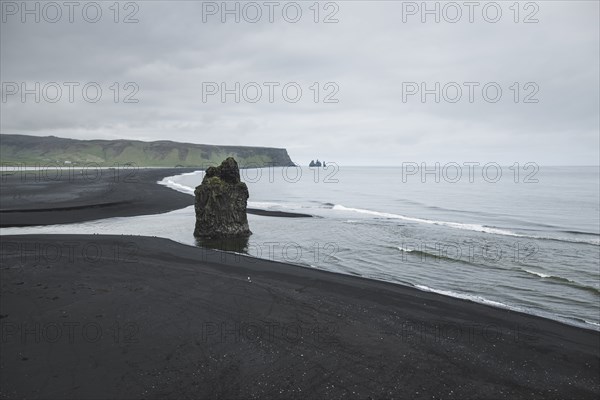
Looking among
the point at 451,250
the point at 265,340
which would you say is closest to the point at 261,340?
the point at 265,340

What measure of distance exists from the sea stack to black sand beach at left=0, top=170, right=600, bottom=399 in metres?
10.8

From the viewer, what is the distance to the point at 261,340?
401 inches

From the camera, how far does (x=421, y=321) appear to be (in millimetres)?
12102

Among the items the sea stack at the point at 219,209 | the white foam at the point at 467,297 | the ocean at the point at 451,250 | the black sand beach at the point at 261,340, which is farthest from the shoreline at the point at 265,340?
the sea stack at the point at 219,209

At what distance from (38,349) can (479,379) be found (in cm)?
1102

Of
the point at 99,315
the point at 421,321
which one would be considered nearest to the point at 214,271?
the point at 99,315

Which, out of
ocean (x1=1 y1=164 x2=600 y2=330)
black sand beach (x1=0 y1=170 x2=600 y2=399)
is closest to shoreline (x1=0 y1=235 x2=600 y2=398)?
black sand beach (x1=0 y1=170 x2=600 y2=399)

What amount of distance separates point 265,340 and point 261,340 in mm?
113

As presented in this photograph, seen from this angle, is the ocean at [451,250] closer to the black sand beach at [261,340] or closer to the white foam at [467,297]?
the white foam at [467,297]

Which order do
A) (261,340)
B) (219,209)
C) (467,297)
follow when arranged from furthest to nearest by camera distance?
(219,209)
(467,297)
(261,340)

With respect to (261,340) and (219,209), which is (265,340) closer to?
(261,340)

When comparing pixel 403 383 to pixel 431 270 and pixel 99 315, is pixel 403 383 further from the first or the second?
pixel 431 270

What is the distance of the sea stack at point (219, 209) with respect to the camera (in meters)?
27.9

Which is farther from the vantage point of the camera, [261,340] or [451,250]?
[451,250]
